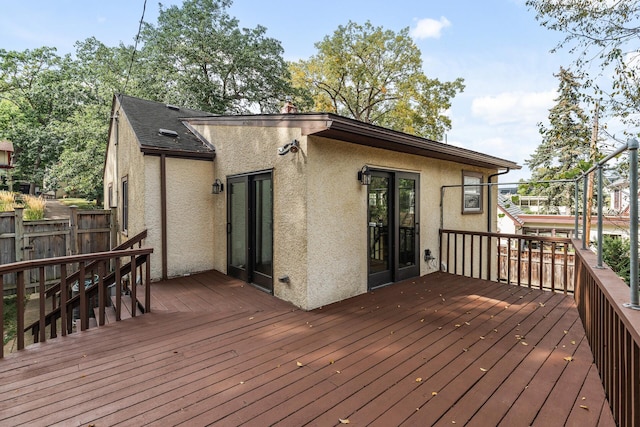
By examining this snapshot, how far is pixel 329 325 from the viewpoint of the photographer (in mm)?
3613

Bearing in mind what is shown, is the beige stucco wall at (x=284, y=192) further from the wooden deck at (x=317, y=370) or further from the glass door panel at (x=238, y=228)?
the wooden deck at (x=317, y=370)

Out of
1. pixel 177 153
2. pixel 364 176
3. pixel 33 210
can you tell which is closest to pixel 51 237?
pixel 33 210

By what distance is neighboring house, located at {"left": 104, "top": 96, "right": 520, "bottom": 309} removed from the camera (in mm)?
4223

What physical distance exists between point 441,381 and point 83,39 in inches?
951

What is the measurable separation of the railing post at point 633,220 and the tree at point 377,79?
16.7 metres

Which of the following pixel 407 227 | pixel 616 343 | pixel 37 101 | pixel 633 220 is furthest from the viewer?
pixel 37 101

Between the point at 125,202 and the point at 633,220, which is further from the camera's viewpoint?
the point at 125,202

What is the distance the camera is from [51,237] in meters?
7.11

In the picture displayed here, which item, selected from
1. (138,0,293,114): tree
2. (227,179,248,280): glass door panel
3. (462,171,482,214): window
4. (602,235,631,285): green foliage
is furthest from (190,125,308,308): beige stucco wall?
(138,0,293,114): tree

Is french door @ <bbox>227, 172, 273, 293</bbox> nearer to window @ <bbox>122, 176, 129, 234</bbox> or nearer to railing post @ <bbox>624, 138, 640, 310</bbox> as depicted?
window @ <bbox>122, 176, 129, 234</bbox>

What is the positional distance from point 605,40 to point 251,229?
739cm

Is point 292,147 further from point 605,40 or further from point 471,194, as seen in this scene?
point 605,40

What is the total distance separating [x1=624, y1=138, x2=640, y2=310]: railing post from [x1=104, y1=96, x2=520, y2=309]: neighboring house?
2618mm

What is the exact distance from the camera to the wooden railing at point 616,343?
5.12ft
